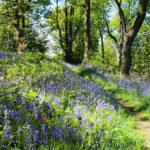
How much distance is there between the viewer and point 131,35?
10.1 metres

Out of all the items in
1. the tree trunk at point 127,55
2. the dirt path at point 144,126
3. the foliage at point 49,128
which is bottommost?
the dirt path at point 144,126

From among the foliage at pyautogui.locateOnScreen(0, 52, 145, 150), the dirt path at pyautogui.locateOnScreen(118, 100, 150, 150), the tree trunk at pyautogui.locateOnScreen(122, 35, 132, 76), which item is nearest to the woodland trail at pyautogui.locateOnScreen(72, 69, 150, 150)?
the dirt path at pyautogui.locateOnScreen(118, 100, 150, 150)

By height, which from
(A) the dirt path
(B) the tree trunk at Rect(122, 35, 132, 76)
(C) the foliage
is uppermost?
(B) the tree trunk at Rect(122, 35, 132, 76)

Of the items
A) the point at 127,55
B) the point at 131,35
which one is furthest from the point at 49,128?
the point at 131,35

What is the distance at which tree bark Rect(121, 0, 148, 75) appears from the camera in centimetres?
948

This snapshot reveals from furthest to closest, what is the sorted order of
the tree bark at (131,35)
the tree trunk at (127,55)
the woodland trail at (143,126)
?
the tree trunk at (127,55) → the tree bark at (131,35) → the woodland trail at (143,126)

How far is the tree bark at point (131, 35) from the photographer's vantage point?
9.48 m

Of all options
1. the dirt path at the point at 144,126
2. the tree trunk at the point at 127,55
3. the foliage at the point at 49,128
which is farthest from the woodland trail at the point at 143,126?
the tree trunk at the point at 127,55

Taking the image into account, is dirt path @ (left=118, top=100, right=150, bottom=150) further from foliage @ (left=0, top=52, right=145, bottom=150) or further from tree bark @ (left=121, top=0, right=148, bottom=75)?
tree bark @ (left=121, top=0, right=148, bottom=75)

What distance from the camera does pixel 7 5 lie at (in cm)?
1316

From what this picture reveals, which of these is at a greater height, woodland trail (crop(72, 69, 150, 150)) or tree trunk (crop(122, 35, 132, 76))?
tree trunk (crop(122, 35, 132, 76))

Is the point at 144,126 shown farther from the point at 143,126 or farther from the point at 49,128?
the point at 49,128

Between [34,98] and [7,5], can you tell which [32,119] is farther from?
[7,5]

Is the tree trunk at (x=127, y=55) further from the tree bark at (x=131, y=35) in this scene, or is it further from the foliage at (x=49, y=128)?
the foliage at (x=49, y=128)
